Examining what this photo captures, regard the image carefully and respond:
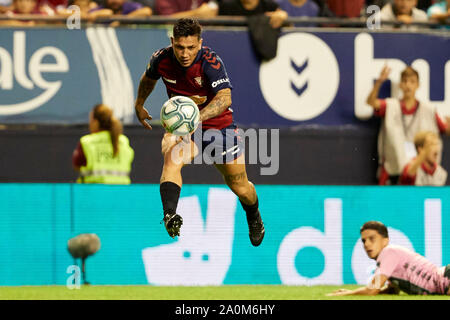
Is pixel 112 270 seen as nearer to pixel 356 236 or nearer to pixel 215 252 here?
pixel 215 252

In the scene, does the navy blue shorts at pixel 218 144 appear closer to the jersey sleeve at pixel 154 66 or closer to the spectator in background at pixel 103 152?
the jersey sleeve at pixel 154 66

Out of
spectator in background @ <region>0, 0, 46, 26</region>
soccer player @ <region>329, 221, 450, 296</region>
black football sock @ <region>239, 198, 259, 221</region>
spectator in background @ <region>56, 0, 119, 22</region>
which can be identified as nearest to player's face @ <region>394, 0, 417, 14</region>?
soccer player @ <region>329, 221, 450, 296</region>

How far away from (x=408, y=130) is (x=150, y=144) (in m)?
3.56

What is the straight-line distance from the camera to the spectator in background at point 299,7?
48.5 ft

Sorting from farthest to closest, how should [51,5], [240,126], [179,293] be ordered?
[51,5], [240,126], [179,293]

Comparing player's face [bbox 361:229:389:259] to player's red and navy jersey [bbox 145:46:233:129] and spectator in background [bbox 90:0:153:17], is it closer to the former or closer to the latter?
player's red and navy jersey [bbox 145:46:233:129]

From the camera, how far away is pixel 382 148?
1470 centimetres

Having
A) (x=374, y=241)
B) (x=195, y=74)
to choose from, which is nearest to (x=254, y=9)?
(x=374, y=241)

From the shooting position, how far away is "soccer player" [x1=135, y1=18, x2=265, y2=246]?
9.20 metres

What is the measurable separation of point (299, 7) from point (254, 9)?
81 cm

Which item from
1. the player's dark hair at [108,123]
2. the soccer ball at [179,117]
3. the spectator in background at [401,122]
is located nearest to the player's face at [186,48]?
the soccer ball at [179,117]

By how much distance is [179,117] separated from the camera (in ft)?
28.8

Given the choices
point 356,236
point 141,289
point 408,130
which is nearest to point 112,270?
point 141,289

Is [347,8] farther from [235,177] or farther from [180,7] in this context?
[235,177]
